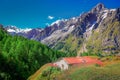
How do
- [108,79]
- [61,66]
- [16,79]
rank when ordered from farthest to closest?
1. [16,79]
2. [61,66]
3. [108,79]

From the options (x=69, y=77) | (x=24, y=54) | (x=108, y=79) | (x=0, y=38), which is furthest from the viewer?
(x=0, y=38)

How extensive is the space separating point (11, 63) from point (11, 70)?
8.27ft

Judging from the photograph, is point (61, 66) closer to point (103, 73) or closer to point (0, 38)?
point (103, 73)

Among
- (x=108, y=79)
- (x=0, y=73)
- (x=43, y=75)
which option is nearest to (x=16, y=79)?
(x=0, y=73)

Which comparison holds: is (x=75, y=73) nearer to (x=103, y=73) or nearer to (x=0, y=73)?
(x=103, y=73)

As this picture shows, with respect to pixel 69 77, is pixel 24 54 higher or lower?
higher

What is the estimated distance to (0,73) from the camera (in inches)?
2849

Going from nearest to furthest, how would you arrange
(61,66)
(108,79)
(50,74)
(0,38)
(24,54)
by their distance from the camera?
1. (108,79)
2. (50,74)
3. (61,66)
4. (24,54)
5. (0,38)

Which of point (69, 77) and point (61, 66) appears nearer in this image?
point (69, 77)

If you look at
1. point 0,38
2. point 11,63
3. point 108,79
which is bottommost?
point 108,79

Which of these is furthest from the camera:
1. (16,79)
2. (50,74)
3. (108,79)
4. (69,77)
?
(16,79)

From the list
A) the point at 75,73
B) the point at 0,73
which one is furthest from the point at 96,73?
the point at 0,73

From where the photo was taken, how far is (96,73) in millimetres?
45312

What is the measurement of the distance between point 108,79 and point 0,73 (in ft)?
127
